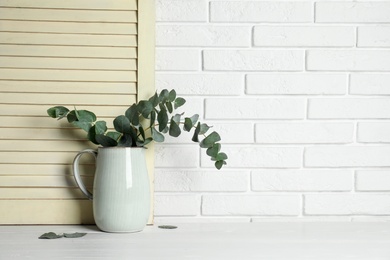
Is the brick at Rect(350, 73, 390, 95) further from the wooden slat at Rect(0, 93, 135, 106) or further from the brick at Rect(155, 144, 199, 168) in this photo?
the wooden slat at Rect(0, 93, 135, 106)

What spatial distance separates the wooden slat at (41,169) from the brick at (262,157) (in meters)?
0.31

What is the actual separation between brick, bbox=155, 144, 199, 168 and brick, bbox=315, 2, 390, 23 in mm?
494

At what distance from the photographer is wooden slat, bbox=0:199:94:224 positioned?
1343 mm

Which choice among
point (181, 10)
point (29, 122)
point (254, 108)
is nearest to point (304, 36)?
point (254, 108)

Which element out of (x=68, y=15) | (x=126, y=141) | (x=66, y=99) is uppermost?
(x=68, y=15)

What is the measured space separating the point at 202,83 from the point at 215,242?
458mm

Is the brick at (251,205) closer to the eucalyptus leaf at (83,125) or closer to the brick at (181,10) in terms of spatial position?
the eucalyptus leaf at (83,125)

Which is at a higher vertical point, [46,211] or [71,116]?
[71,116]

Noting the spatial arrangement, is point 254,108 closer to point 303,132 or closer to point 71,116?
point 303,132

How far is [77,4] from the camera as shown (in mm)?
1367

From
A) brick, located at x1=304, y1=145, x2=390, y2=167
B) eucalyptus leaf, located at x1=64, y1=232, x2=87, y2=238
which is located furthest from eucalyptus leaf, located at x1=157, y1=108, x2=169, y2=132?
brick, located at x1=304, y1=145, x2=390, y2=167

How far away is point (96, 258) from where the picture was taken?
3.36 feet

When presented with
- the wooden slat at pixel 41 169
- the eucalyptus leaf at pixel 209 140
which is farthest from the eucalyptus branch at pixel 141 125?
the wooden slat at pixel 41 169

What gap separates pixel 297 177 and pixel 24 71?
77 centimetres
